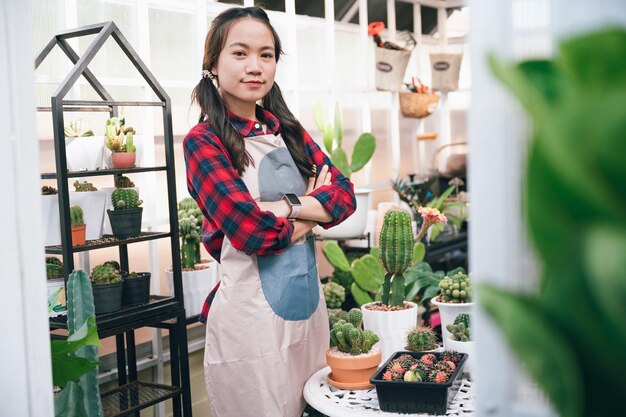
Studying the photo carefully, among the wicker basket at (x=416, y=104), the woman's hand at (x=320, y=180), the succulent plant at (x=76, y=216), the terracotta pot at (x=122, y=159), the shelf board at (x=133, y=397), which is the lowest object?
the shelf board at (x=133, y=397)

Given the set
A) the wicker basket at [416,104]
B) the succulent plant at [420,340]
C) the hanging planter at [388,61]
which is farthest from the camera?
the wicker basket at [416,104]

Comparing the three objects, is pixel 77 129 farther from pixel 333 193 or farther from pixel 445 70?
pixel 445 70

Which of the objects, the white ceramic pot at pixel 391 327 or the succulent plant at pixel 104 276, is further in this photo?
the succulent plant at pixel 104 276

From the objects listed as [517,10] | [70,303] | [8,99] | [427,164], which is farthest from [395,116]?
[517,10]

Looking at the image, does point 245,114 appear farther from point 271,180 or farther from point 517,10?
point 517,10

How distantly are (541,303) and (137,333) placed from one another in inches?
134

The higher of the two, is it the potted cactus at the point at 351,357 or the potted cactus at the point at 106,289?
the potted cactus at the point at 106,289

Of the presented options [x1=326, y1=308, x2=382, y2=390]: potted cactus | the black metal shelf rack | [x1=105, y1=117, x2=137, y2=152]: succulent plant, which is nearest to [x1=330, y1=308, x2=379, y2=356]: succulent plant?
[x1=326, y1=308, x2=382, y2=390]: potted cactus

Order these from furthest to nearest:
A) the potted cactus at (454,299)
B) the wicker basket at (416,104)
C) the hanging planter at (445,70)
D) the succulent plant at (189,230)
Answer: the hanging planter at (445,70)
the wicker basket at (416,104)
the succulent plant at (189,230)
the potted cactus at (454,299)

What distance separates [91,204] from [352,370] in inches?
52.9

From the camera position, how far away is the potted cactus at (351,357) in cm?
218

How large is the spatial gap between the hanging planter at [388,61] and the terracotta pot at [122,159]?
2669mm

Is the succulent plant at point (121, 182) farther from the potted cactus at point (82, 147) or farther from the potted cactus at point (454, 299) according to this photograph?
the potted cactus at point (454, 299)

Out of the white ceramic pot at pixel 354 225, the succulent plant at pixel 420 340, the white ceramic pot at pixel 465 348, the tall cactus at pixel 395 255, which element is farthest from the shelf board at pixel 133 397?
the white ceramic pot at pixel 354 225
